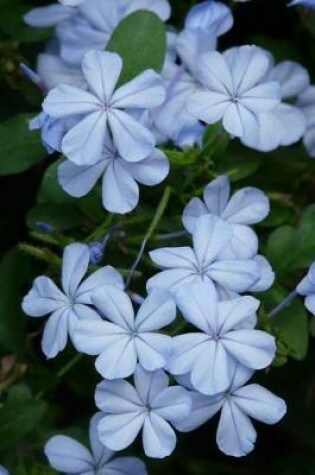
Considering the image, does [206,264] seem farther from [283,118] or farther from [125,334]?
[283,118]

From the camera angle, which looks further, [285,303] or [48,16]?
[48,16]

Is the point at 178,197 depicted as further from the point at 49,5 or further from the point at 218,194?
the point at 49,5

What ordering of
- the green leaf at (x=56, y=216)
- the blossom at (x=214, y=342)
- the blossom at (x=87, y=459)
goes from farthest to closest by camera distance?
1. the green leaf at (x=56, y=216)
2. the blossom at (x=87, y=459)
3. the blossom at (x=214, y=342)

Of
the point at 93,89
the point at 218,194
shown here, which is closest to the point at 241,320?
the point at 218,194

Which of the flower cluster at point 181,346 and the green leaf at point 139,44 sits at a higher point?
the green leaf at point 139,44

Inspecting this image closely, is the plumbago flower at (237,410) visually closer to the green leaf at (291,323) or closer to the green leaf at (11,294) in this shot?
the green leaf at (291,323)

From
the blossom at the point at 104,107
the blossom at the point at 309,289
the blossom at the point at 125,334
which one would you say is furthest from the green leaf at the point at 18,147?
the blossom at the point at 309,289

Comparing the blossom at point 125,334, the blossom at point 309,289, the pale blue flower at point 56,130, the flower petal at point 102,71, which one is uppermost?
the flower petal at point 102,71

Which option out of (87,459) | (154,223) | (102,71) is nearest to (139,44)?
(102,71)
